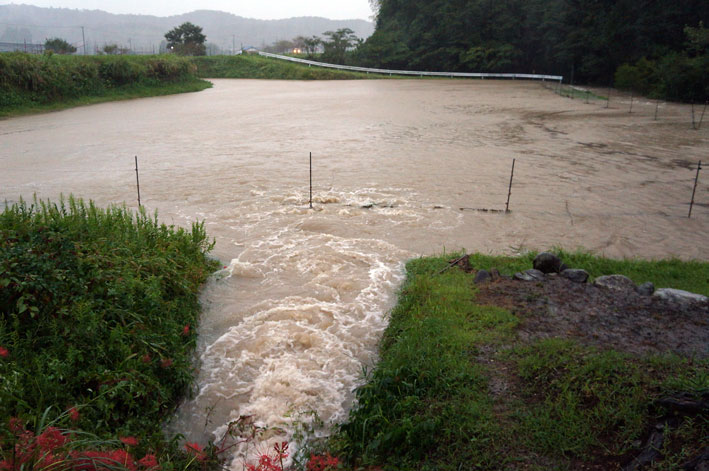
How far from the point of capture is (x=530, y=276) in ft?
19.8

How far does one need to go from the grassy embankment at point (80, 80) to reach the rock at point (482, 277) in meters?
19.7

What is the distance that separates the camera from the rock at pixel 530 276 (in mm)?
6000

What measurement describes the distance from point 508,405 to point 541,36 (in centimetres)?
4357

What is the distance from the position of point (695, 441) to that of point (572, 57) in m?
39.6

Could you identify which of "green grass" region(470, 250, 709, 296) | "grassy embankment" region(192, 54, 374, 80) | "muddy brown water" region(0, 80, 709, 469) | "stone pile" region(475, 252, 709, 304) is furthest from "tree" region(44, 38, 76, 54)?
"stone pile" region(475, 252, 709, 304)

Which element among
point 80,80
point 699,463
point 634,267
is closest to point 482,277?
point 634,267

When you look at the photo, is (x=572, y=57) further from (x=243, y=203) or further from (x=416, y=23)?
(x=243, y=203)

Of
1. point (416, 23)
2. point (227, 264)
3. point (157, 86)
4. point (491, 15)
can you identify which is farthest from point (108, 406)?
point (416, 23)

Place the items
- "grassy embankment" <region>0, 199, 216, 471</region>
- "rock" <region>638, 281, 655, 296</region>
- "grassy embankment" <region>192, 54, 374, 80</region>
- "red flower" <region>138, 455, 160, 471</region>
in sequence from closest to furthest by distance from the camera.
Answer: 1. "red flower" <region>138, 455, 160, 471</region>
2. "grassy embankment" <region>0, 199, 216, 471</region>
3. "rock" <region>638, 281, 655, 296</region>
4. "grassy embankment" <region>192, 54, 374, 80</region>

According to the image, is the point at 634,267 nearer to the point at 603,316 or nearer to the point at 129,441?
the point at 603,316

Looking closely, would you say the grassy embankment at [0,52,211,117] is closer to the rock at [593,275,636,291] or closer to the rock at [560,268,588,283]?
the rock at [560,268,588,283]

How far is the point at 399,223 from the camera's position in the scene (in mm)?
8953

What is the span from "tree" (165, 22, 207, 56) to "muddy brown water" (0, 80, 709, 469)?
117 feet

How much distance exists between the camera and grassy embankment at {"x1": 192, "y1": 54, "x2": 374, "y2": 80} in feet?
143
